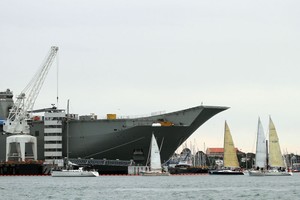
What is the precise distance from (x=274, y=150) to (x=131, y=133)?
1132 inches

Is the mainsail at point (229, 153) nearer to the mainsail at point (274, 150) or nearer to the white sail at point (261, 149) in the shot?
the white sail at point (261, 149)

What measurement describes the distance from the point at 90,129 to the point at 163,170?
1556 cm

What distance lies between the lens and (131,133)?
560 feet

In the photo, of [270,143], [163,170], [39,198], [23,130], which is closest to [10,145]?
[23,130]

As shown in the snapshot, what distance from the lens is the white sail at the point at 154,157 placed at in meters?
158

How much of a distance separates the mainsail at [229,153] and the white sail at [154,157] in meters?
13.9

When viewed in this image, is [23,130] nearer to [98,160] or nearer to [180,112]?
[98,160]

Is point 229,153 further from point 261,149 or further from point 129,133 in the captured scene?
point 129,133

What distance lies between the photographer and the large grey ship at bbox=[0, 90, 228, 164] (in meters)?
171

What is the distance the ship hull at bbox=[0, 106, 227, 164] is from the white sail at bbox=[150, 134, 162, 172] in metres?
10.5

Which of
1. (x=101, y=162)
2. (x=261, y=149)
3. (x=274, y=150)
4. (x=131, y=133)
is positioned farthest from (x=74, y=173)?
(x=274, y=150)

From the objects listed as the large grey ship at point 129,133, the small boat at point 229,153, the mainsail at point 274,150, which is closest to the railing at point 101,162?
the large grey ship at point 129,133

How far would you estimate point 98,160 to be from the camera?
175m

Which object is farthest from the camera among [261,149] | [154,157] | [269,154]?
[154,157]
